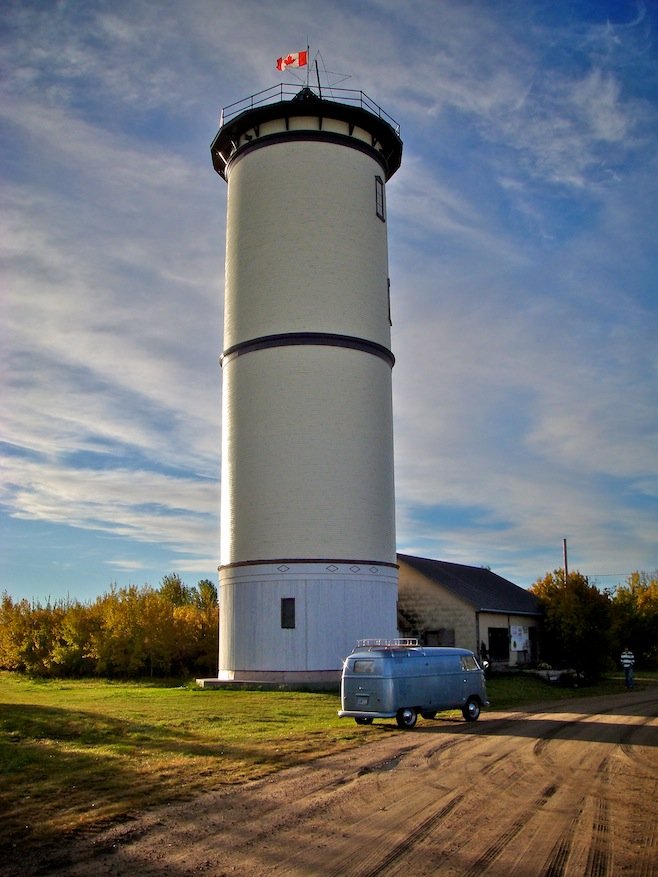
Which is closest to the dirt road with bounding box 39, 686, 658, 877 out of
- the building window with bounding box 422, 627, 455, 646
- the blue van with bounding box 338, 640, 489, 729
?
the blue van with bounding box 338, 640, 489, 729

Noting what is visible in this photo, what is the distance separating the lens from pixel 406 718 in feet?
64.6

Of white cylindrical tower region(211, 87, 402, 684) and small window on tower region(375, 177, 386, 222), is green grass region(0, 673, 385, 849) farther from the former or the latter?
small window on tower region(375, 177, 386, 222)

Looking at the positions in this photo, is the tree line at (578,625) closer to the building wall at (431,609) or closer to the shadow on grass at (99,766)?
the building wall at (431,609)

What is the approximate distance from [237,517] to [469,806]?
73.0ft

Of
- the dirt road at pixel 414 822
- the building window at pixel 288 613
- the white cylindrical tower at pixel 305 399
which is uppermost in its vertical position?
the white cylindrical tower at pixel 305 399

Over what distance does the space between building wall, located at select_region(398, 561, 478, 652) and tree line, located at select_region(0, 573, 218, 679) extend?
9548mm

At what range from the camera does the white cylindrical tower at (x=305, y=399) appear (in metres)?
31.1

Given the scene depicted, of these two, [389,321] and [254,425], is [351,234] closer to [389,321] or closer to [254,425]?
[389,321]

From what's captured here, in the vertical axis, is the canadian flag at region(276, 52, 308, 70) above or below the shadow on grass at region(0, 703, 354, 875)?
above

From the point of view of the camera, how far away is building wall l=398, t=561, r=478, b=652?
39.6 metres

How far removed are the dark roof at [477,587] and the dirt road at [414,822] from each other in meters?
24.9

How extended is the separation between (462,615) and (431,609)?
5.58 feet

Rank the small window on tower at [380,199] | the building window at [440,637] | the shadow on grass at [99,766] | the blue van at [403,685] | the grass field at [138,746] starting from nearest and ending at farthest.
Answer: the shadow on grass at [99,766], the grass field at [138,746], the blue van at [403,685], the small window on tower at [380,199], the building window at [440,637]

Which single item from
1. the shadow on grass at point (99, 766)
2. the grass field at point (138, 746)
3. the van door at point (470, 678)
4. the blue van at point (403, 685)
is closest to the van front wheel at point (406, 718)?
the blue van at point (403, 685)
